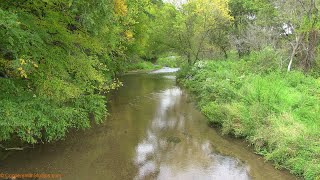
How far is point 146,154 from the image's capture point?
10555 mm

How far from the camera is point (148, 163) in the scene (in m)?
9.84

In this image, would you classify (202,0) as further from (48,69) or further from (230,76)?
(48,69)

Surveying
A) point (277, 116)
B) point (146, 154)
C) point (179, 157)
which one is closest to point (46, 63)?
point (146, 154)

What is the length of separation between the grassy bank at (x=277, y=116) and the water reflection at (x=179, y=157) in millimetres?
1330

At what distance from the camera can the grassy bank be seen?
29.8ft

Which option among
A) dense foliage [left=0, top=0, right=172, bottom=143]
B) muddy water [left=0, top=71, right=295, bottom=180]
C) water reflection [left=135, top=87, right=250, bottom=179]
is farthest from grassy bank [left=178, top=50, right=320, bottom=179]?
dense foliage [left=0, top=0, right=172, bottom=143]

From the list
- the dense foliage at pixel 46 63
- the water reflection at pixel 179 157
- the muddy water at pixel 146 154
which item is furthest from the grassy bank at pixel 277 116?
the dense foliage at pixel 46 63

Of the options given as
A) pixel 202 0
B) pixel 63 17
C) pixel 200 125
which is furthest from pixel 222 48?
pixel 63 17

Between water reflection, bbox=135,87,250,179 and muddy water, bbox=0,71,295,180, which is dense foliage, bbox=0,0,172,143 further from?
water reflection, bbox=135,87,250,179

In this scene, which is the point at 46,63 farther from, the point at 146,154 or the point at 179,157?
the point at 179,157

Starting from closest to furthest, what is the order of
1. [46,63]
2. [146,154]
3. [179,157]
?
[46,63] < [179,157] < [146,154]

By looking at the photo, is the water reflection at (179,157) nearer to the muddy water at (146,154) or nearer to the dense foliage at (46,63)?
the muddy water at (146,154)

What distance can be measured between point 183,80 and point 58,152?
59.7 ft

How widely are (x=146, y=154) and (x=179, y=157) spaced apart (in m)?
1.23
